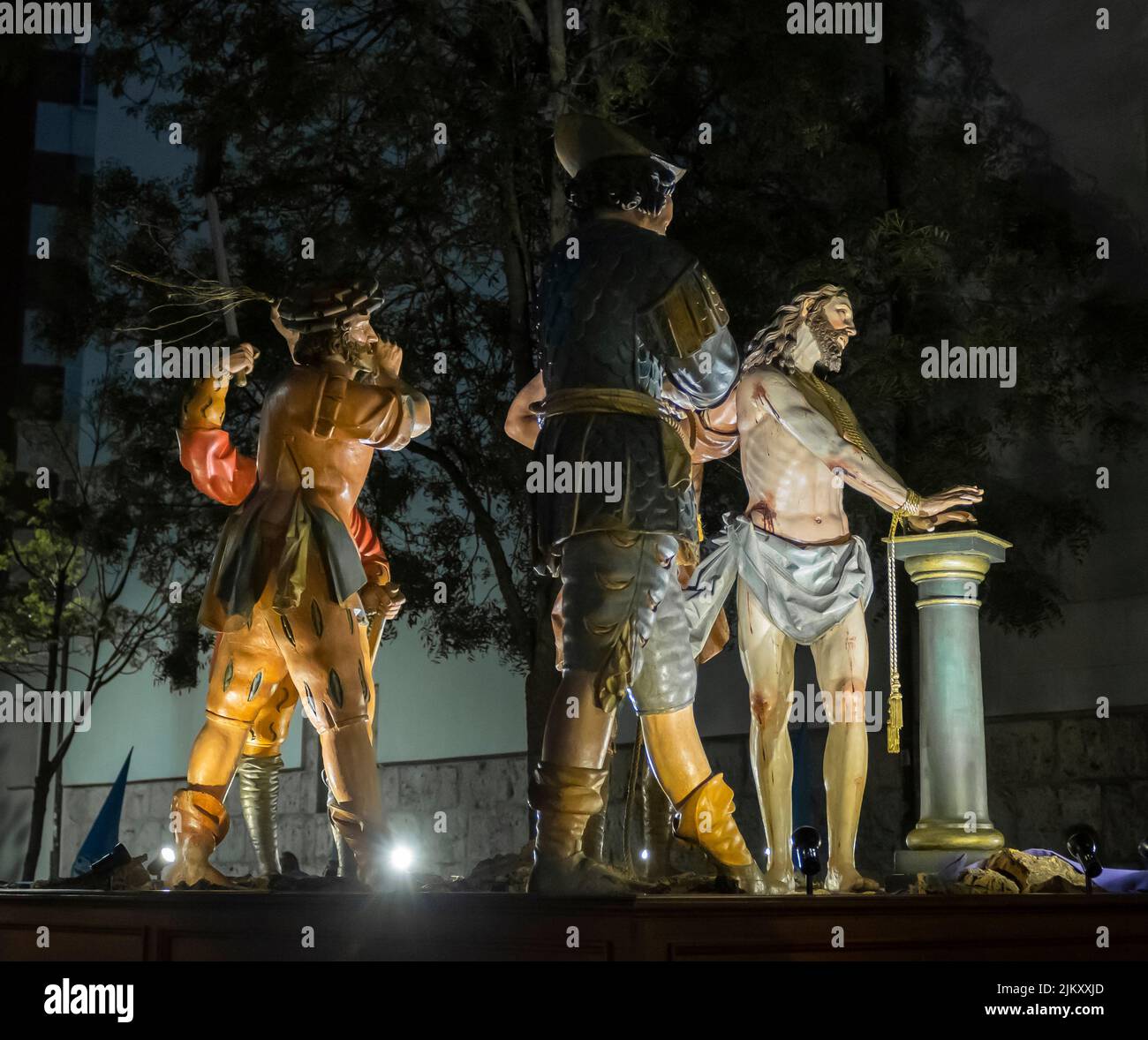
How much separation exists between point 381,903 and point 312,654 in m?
1.33

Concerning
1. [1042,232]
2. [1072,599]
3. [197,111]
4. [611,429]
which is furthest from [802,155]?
[611,429]

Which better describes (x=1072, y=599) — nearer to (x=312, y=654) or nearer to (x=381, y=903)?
(x=312, y=654)

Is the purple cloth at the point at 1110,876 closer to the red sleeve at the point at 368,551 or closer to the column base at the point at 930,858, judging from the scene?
the column base at the point at 930,858

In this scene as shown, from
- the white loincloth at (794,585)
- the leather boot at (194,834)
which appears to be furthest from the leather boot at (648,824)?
the leather boot at (194,834)

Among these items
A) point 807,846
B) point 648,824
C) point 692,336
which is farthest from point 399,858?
point 692,336

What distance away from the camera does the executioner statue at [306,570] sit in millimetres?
5242

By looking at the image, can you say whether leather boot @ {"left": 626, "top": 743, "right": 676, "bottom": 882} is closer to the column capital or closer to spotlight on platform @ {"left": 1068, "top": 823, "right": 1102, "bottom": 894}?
spotlight on platform @ {"left": 1068, "top": 823, "right": 1102, "bottom": 894}

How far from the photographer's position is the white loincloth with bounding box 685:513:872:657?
5926mm

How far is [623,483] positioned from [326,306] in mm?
1626

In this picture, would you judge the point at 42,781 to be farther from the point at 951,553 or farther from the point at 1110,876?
the point at 1110,876

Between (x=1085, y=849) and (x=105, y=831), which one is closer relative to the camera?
(x=1085, y=849)

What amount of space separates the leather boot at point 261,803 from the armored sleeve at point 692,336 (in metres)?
2.39

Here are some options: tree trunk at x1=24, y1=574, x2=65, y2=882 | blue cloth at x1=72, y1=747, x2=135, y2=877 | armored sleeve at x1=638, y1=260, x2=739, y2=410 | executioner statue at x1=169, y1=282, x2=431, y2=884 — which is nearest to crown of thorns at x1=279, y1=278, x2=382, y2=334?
executioner statue at x1=169, y1=282, x2=431, y2=884

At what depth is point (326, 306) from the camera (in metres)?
5.70
